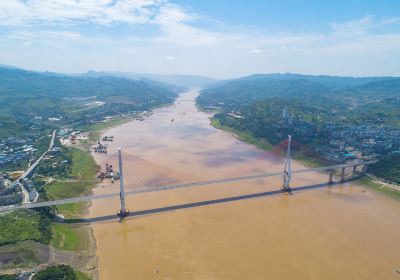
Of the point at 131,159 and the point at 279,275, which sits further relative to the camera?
the point at 131,159

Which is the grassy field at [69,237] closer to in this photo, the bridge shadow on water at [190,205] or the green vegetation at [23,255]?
the bridge shadow on water at [190,205]

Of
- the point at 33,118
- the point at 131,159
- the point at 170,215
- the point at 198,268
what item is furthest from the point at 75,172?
the point at 33,118

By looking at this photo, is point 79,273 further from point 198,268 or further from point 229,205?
point 229,205

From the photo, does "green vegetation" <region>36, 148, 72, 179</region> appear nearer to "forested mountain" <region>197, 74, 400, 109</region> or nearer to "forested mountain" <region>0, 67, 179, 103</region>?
"forested mountain" <region>197, 74, 400, 109</region>

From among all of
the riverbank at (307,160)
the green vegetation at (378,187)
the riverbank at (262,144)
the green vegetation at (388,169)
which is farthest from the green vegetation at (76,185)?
the green vegetation at (388,169)

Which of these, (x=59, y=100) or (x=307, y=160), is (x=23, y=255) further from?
(x=59, y=100)

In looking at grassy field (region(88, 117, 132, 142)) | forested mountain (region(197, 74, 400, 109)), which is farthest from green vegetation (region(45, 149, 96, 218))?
forested mountain (region(197, 74, 400, 109))
